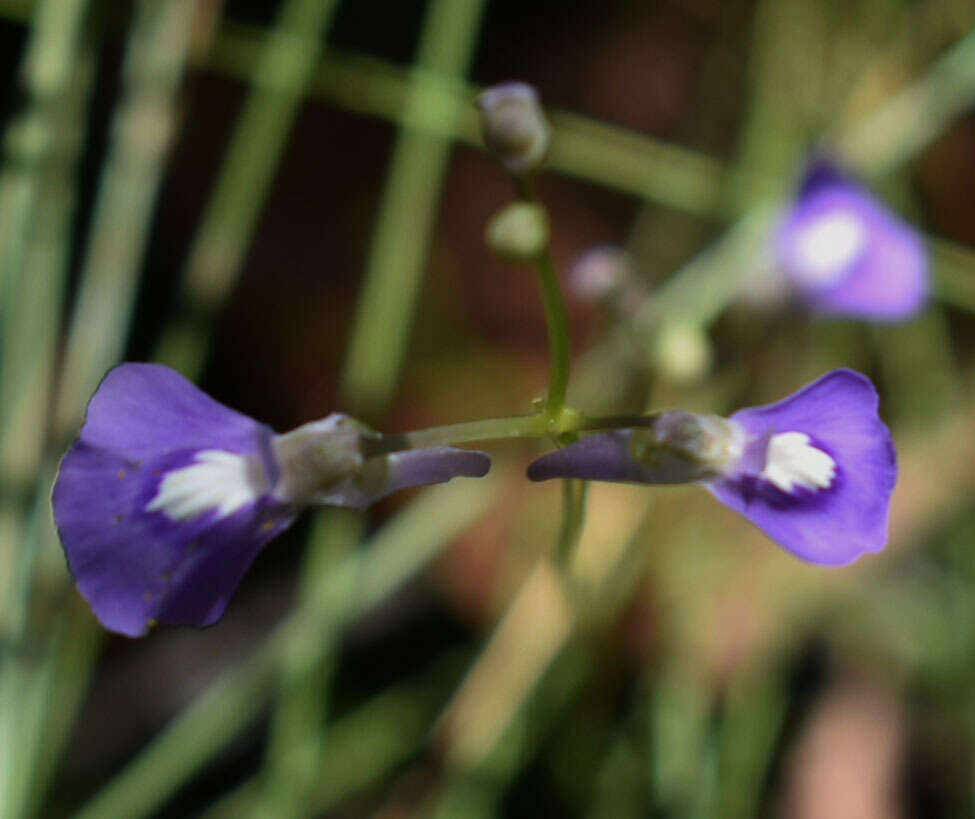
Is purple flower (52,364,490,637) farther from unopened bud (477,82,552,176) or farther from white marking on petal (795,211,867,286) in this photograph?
white marking on petal (795,211,867,286)

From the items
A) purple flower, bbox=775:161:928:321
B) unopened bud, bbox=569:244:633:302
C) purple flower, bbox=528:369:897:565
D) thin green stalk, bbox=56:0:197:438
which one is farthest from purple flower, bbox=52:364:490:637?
purple flower, bbox=775:161:928:321

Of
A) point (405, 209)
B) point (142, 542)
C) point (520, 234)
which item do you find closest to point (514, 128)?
point (520, 234)

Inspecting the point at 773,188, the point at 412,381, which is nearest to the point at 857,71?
the point at 773,188

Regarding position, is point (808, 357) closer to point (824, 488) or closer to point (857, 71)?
point (857, 71)

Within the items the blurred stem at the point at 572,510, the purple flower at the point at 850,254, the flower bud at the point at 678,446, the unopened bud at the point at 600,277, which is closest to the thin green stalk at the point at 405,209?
the unopened bud at the point at 600,277

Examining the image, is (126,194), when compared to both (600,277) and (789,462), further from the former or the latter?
(789,462)

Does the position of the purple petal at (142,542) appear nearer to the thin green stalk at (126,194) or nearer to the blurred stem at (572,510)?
the blurred stem at (572,510)
